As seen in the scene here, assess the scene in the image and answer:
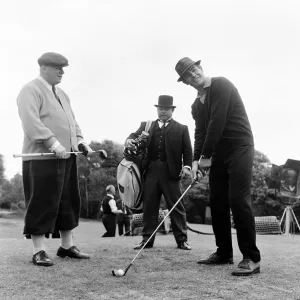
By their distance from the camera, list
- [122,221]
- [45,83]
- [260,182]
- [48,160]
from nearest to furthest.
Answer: [48,160], [45,83], [122,221], [260,182]

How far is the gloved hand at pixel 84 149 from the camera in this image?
530 centimetres

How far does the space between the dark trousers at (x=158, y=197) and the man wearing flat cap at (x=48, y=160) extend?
5.42 ft

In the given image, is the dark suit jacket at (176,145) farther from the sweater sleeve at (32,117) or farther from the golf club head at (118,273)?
the golf club head at (118,273)

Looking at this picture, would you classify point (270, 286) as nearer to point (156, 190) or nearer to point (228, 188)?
point (228, 188)

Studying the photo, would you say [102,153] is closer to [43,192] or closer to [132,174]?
[43,192]

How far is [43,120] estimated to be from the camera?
508cm

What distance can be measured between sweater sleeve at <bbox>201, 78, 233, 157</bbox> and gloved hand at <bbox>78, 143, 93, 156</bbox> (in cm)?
141

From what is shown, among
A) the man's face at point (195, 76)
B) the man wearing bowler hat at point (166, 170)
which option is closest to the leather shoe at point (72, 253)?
the man wearing bowler hat at point (166, 170)

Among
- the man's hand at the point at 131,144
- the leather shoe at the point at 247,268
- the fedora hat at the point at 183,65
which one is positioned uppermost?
the fedora hat at the point at 183,65

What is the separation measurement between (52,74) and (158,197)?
262 cm

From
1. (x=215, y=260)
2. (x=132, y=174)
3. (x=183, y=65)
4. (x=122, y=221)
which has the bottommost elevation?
(x=122, y=221)

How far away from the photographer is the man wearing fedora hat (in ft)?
14.8

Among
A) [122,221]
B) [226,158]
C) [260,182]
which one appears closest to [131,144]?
[226,158]

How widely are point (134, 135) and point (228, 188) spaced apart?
247 cm
